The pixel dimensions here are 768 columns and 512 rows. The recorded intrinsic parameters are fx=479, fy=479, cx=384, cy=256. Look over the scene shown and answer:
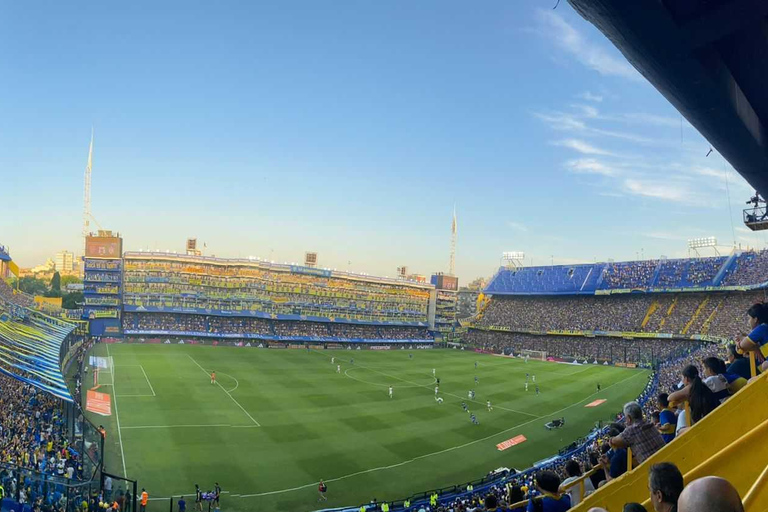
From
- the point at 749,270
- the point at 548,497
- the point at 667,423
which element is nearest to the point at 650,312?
the point at 749,270

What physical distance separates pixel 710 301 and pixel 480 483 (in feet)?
197

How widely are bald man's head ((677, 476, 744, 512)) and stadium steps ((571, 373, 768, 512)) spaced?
1909 mm

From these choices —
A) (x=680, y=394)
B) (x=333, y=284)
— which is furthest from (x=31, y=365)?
(x=333, y=284)

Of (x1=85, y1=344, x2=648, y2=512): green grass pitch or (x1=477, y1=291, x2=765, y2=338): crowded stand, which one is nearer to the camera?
(x1=85, y1=344, x2=648, y2=512): green grass pitch

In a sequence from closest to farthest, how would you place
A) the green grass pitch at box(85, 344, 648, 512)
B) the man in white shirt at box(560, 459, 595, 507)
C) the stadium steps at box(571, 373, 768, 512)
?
the stadium steps at box(571, 373, 768, 512) < the man in white shirt at box(560, 459, 595, 507) < the green grass pitch at box(85, 344, 648, 512)

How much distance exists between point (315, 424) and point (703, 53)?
3156 centimetres

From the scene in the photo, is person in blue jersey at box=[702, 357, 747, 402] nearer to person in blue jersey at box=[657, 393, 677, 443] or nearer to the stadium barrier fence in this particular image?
person in blue jersey at box=[657, 393, 677, 443]

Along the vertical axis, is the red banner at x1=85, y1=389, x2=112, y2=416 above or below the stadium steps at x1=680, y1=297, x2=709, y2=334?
below

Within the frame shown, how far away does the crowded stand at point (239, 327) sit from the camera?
6869 centimetres

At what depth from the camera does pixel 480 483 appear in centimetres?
2355

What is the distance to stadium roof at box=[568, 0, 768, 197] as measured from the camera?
11.5 feet

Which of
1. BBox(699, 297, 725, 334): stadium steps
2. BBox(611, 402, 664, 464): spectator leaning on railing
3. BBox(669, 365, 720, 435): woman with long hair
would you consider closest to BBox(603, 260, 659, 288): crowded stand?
BBox(699, 297, 725, 334): stadium steps

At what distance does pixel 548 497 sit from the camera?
525cm

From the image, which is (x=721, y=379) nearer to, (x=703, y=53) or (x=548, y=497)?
(x=548, y=497)
